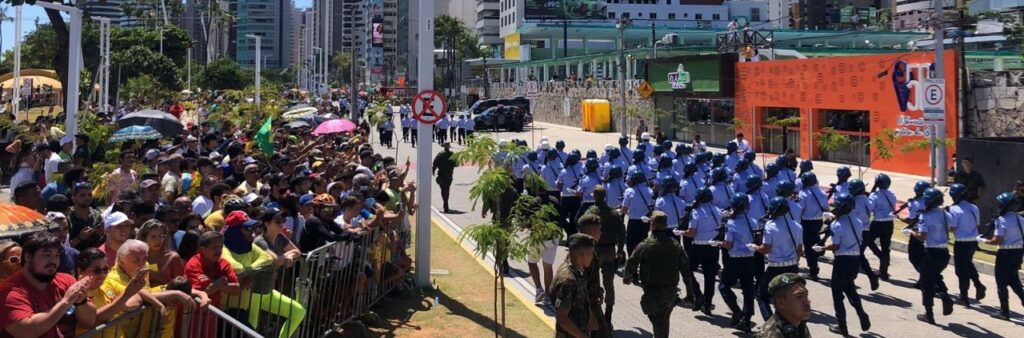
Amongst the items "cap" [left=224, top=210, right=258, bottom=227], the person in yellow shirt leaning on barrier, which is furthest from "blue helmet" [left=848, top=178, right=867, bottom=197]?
"cap" [left=224, top=210, right=258, bottom=227]

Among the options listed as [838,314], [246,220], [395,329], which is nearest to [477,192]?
[395,329]

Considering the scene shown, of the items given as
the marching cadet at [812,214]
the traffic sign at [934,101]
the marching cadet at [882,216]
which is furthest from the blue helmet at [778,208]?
the traffic sign at [934,101]

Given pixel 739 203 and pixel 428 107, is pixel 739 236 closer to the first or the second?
pixel 739 203

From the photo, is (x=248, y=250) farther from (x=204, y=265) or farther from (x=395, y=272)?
(x=395, y=272)

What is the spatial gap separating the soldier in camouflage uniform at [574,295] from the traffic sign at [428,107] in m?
4.33

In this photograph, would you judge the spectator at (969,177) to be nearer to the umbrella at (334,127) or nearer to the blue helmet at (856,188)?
the blue helmet at (856,188)

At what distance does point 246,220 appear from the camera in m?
6.85

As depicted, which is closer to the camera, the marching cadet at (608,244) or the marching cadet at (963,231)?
the marching cadet at (608,244)

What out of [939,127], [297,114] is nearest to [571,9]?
[297,114]

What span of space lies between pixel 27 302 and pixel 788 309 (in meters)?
4.18

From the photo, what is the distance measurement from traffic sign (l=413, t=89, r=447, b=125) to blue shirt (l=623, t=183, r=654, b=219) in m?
2.91

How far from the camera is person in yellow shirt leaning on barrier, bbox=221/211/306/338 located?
660 centimetres

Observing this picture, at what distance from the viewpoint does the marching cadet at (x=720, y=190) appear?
A: 43.5ft

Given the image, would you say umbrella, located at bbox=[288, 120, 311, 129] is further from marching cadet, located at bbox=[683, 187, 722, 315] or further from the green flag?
marching cadet, located at bbox=[683, 187, 722, 315]
